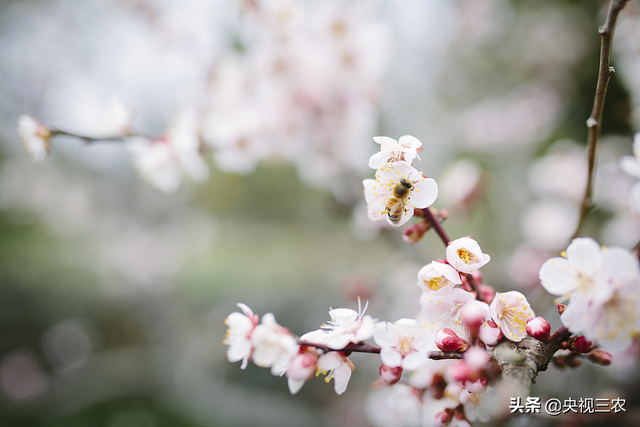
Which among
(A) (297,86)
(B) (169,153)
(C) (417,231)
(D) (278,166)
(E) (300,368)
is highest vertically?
(D) (278,166)

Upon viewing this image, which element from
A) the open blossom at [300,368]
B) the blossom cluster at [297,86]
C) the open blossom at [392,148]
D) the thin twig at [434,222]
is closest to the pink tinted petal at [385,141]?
the open blossom at [392,148]

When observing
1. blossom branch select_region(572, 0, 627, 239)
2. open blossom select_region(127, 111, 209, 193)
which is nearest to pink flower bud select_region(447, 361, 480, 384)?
blossom branch select_region(572, 0, 627, 239)

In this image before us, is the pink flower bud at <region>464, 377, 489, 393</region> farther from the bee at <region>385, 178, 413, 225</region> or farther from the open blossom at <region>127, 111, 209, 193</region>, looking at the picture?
the open blossom at <region>127, 111, 209, 193</region>

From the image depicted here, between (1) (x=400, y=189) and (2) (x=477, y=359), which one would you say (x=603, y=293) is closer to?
(2) (x=477, y=359)

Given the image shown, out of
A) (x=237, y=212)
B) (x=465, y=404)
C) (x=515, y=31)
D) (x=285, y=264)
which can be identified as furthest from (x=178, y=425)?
(x=237, y=212)

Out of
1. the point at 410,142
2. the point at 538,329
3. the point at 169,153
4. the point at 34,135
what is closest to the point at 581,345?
the point at 538,329

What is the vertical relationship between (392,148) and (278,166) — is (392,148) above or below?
below

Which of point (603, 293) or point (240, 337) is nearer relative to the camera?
point (603, 293)
